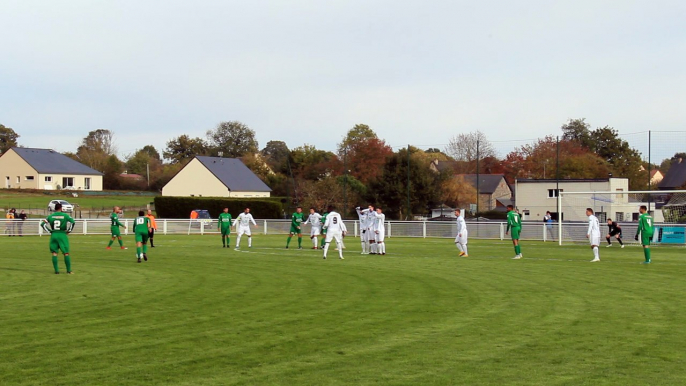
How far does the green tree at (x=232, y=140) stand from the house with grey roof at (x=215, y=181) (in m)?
41.4

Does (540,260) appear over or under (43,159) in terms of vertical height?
under

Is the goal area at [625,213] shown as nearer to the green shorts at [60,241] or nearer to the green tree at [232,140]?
the green shorts at [60,241]

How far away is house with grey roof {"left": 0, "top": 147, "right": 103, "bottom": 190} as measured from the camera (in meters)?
83.8

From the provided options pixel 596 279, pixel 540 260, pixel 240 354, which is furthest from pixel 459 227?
pixel 240 354

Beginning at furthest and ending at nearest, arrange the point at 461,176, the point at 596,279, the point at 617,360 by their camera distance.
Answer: the point at 461,176 → the point at 596,279 → the point at 617,360

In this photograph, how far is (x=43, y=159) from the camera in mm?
86938

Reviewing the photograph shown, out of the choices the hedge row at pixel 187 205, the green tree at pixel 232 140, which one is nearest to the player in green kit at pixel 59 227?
the hedge row at pixel 187 205

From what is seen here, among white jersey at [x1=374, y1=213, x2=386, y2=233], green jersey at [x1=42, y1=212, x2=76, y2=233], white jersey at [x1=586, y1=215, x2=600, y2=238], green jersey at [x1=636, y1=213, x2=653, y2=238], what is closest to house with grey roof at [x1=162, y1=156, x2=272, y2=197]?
white jersey at [x1=374, y1=213, x2=386, y2=233]

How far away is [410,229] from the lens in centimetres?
4262

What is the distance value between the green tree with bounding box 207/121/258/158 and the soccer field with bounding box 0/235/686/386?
106472mm

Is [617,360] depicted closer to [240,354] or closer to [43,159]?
[240,354]

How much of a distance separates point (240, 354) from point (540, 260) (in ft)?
55.1

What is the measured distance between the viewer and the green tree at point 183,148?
124000 mm

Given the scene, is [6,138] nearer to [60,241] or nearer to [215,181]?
[215,181]
